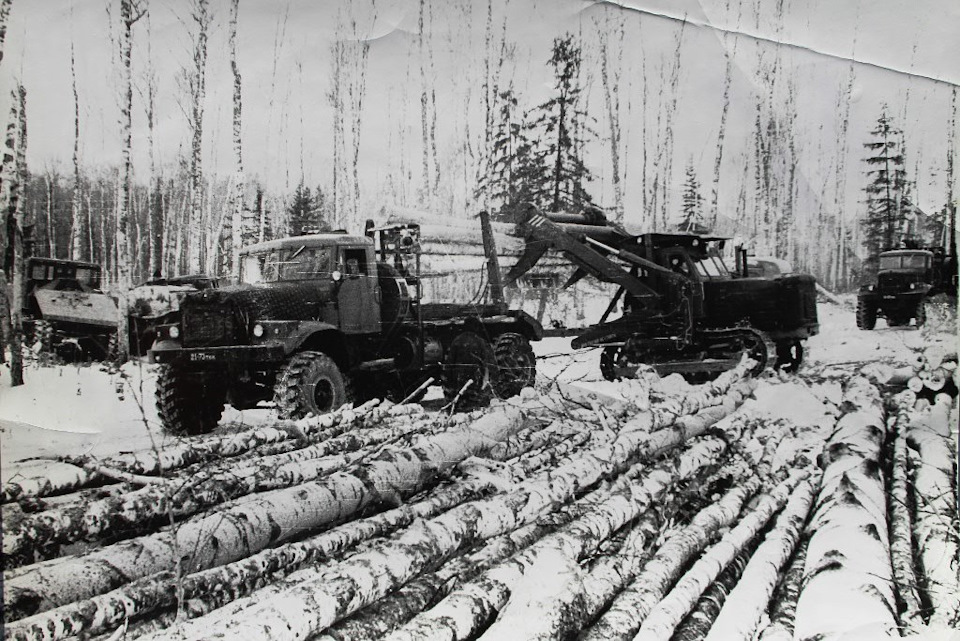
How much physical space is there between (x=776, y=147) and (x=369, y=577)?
251 cm

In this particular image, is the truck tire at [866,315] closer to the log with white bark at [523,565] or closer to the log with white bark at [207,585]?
the log with white bark at [523,565]

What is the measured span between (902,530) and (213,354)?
2.57m

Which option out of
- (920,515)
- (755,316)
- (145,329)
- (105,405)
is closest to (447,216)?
(145,329)

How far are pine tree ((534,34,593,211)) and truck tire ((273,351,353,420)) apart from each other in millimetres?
1180

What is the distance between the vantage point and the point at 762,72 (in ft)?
9.68

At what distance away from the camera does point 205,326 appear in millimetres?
2387

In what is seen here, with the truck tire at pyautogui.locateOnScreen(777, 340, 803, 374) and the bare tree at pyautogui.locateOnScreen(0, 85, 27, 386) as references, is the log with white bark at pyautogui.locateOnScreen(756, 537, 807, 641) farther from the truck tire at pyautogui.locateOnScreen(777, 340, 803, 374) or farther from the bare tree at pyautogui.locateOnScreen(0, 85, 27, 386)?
the bare tree at pyautogui.locateOnScreen(0, 85, 27, 386)

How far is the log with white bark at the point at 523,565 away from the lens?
5.63 feet

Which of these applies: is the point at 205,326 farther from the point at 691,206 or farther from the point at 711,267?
the point at 711,267

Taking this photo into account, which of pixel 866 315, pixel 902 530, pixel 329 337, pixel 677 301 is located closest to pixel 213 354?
pixel 329 337

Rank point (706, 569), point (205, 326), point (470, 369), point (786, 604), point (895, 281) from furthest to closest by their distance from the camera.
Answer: point (470, 369) → point (895, 281) → point (205, 326) → point (706, 569) → point (786, 604)

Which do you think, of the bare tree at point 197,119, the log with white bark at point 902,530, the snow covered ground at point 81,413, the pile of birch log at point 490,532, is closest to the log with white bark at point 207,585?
the pile of birch log at point 490,532

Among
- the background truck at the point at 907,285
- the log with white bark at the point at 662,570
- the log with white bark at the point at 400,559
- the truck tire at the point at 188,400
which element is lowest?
the log with white bark at the point at 662,570

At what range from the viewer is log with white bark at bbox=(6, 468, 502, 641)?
1586 millimetres
